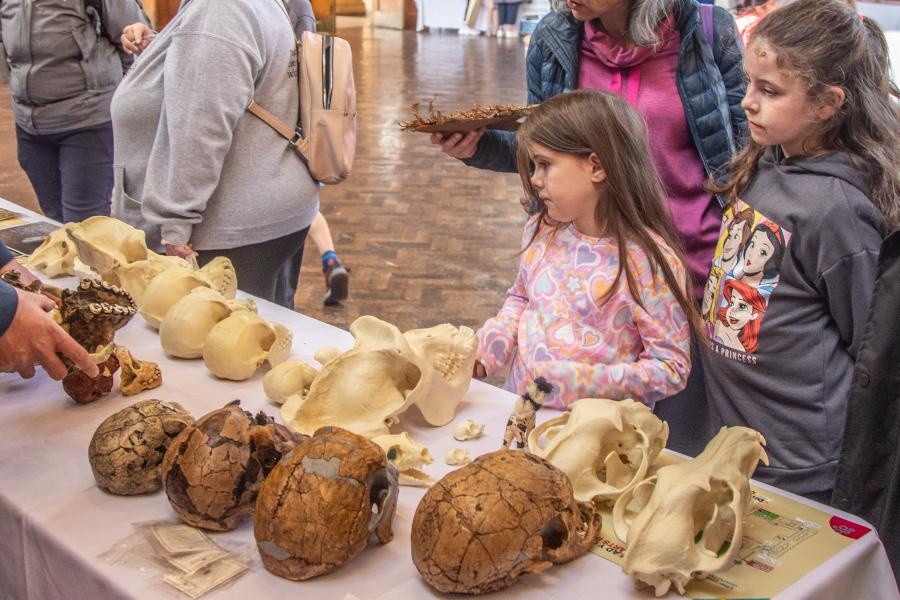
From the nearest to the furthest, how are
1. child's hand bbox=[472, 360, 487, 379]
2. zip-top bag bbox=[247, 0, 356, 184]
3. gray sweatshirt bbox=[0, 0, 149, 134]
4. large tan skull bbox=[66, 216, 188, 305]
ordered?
child's hand bbox=[472, 360, 487, 379], large tan skull bbox=[66, 216, 188, 305], zip-top bag bbox=[247, 0, 356, 184], gray sweatshirt bbox=[0, 0, 149, 134]

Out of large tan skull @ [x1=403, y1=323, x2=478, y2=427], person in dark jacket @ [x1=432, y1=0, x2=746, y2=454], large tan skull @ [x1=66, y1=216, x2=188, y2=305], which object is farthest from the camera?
large tan skull @ [x1=66, y1=216, x2=188, y2=305]

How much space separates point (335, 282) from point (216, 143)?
6.73 feet

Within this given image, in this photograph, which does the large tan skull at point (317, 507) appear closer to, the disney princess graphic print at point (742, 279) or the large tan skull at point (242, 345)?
the large tan skull at point (242, 345)

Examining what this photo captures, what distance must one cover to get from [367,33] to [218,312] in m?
15.3

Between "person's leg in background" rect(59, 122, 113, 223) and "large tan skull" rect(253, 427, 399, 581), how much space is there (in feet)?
8.61

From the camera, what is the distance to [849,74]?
5.85 ft

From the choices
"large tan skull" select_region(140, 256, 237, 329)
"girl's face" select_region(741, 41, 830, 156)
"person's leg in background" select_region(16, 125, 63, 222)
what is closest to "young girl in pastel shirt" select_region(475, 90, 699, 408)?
"girl's face" select_region(741, 41, 830, 156)

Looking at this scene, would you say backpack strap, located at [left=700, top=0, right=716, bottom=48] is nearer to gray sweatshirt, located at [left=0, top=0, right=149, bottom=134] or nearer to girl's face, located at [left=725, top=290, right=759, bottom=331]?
girl's face, located at [left=725, top=290, right=759, bottom=331]

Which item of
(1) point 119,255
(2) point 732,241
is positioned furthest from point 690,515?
(1) point 119,255

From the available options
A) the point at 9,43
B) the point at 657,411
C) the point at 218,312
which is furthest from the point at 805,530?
the point at 9,43

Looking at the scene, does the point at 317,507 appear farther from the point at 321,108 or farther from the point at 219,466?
the point at 321,108

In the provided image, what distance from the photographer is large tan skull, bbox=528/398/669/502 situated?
1.47 m

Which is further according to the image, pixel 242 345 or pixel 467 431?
pixel 242 345

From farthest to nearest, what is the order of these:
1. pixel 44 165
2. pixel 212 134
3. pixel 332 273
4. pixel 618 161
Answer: pixel 332 273, pixel 44 165, pixel 212 134, pixel 618 161
